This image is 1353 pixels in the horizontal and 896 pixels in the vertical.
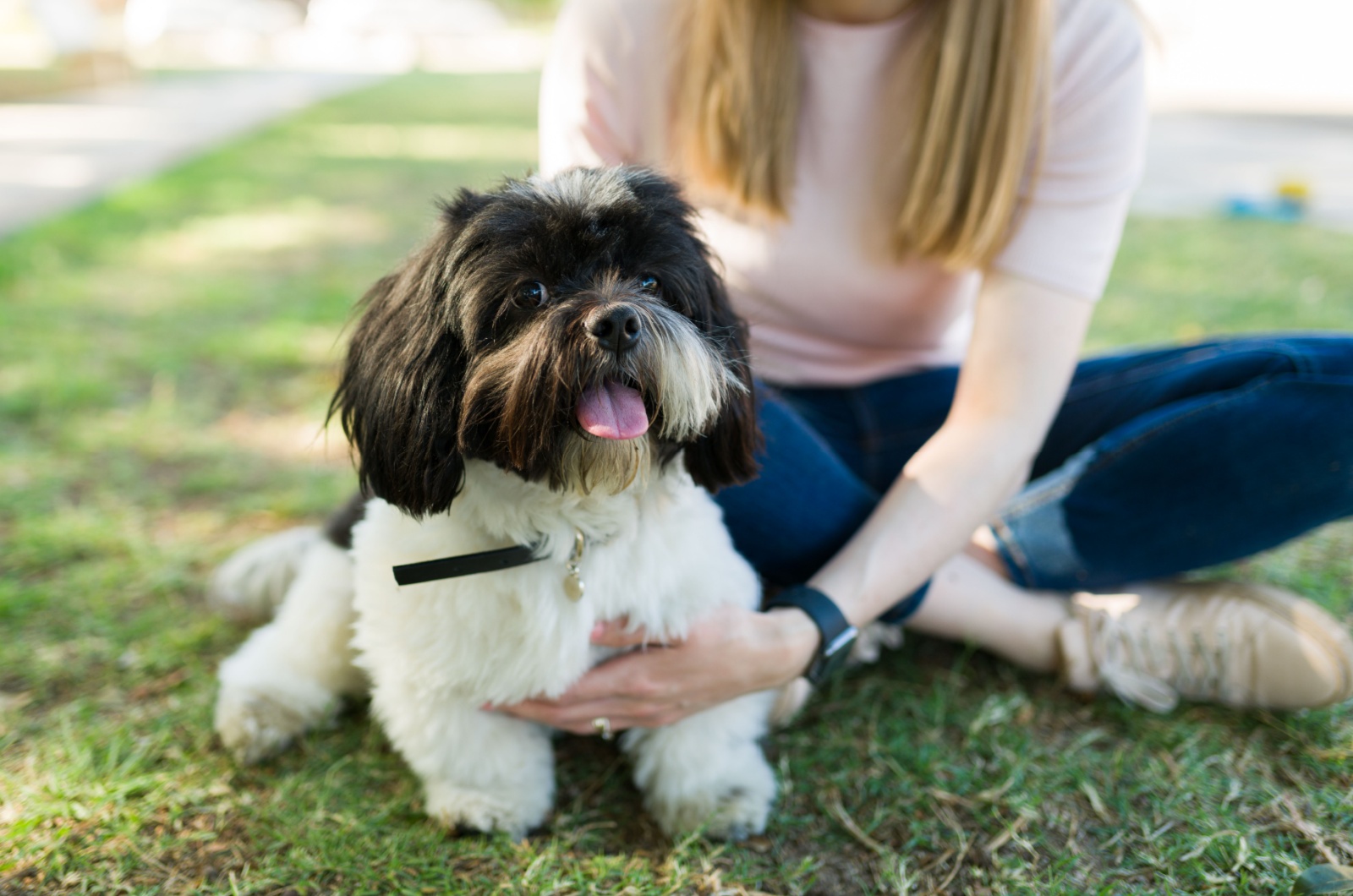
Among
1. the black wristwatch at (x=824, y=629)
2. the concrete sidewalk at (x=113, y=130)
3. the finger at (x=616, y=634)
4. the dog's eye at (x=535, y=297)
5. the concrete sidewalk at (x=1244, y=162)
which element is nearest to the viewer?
the dog's eye at (x=535, y=297)

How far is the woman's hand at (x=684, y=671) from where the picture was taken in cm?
170

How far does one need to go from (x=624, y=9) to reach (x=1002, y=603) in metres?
1.56

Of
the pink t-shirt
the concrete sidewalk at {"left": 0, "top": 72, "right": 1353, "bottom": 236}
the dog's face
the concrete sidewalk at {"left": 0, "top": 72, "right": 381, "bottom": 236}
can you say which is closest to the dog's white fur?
the dog's face

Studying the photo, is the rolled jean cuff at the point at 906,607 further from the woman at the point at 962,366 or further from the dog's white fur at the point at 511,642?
the dog's white fur at the point at 511,642

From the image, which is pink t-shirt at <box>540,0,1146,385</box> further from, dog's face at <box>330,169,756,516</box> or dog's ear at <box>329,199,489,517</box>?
dog's ear at <box>329,199,489,517</box>

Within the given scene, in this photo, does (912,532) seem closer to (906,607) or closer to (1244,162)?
(906,607)

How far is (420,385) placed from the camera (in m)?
1.47

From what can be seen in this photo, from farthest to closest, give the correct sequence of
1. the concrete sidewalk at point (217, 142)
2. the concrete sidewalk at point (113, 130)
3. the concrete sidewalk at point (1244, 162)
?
the concrete sidewalk at point (1244, 162), the concrete sidewalk at point (217, 142), the concrete sidewalk at point (113, 130)

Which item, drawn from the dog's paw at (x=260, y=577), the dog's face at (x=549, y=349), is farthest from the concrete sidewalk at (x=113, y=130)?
the dog's face at (x=549, y=349)

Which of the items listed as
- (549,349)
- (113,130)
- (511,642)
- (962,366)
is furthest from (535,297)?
(113,130)

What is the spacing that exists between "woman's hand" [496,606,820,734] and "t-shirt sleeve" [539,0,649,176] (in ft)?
3.41

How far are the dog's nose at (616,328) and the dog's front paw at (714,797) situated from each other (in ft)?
2.73

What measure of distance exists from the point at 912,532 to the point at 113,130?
10.1m

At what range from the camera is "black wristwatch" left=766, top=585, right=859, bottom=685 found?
179cm
